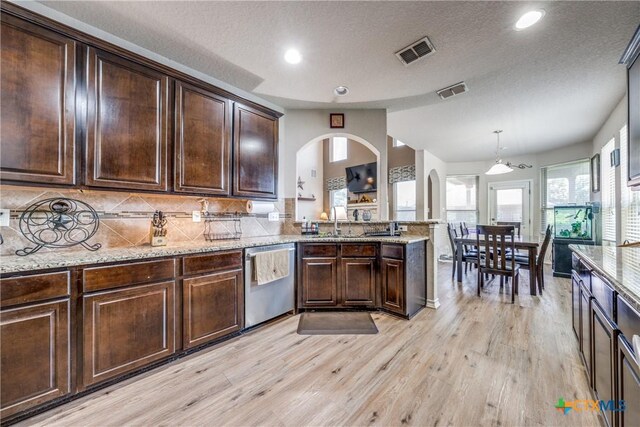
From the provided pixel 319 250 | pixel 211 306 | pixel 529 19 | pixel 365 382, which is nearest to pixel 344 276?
pixel 319 250

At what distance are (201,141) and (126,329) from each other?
1613mm

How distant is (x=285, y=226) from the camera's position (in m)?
3.52

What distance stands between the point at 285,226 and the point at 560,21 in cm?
317

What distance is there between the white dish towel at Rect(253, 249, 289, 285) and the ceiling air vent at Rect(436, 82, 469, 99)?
253 cm

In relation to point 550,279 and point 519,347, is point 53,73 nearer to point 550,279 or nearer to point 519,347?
point 519,347

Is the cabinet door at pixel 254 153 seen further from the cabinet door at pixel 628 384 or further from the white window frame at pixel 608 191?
the white window frame at pixel 608 191

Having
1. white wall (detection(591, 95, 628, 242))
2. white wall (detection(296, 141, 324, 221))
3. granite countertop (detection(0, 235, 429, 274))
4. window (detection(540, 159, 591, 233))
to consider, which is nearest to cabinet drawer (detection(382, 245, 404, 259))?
granite countertop (detection(0, 235, 429, 274))

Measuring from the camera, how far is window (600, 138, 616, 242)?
148 inches

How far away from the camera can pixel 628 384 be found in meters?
0.99

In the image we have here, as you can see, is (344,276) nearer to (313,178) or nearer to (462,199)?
(313,178)

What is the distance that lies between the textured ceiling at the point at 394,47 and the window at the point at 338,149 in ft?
15.1

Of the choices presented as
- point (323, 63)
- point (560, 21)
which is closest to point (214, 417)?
point (323, 63)

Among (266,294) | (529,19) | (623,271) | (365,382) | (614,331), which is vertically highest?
(529,19)

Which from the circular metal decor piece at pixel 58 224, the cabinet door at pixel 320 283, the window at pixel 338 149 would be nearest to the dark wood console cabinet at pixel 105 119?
the circular metal decor piece at pixel 58 224
